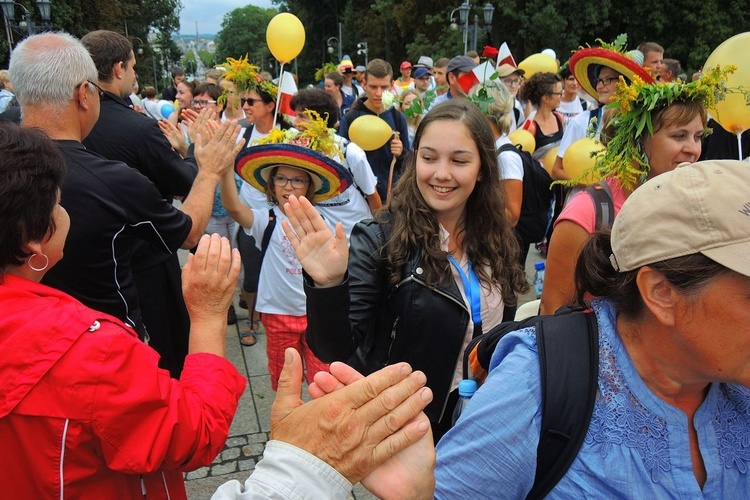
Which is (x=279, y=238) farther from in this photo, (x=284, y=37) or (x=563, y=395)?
(x=284, y=37)

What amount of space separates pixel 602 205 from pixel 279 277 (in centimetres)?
191

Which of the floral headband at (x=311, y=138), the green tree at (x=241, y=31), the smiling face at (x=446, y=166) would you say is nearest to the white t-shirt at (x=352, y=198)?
the floral headband at (x=311, y=138)

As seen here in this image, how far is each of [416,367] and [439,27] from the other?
31.1 meters

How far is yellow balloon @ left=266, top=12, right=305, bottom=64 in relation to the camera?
5.15m

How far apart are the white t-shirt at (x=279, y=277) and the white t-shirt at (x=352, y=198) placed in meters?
0.71

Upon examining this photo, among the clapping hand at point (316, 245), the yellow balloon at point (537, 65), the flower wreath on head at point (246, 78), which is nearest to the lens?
the clapping hand at point (316, 245)

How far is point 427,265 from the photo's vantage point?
7.27 feet

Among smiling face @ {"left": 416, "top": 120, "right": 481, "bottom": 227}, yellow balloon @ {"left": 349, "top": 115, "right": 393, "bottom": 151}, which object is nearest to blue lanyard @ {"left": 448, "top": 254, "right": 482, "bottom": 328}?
smiling face @ {"left": 416, "top": 120, "right": 481, "bottom": 227}

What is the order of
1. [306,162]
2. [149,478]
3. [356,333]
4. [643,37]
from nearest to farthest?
[149,478] → [356,333] → [306,162] → [643,37]

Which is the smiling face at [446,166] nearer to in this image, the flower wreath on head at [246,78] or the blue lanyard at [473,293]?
the blue lanyard at [473,293]

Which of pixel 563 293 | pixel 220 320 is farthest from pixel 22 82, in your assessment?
pixel 563 293

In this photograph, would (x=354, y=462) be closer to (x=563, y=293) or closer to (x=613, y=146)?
(x=563, y=293)

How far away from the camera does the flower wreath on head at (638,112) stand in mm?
2430

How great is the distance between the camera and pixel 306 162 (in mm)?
3217
